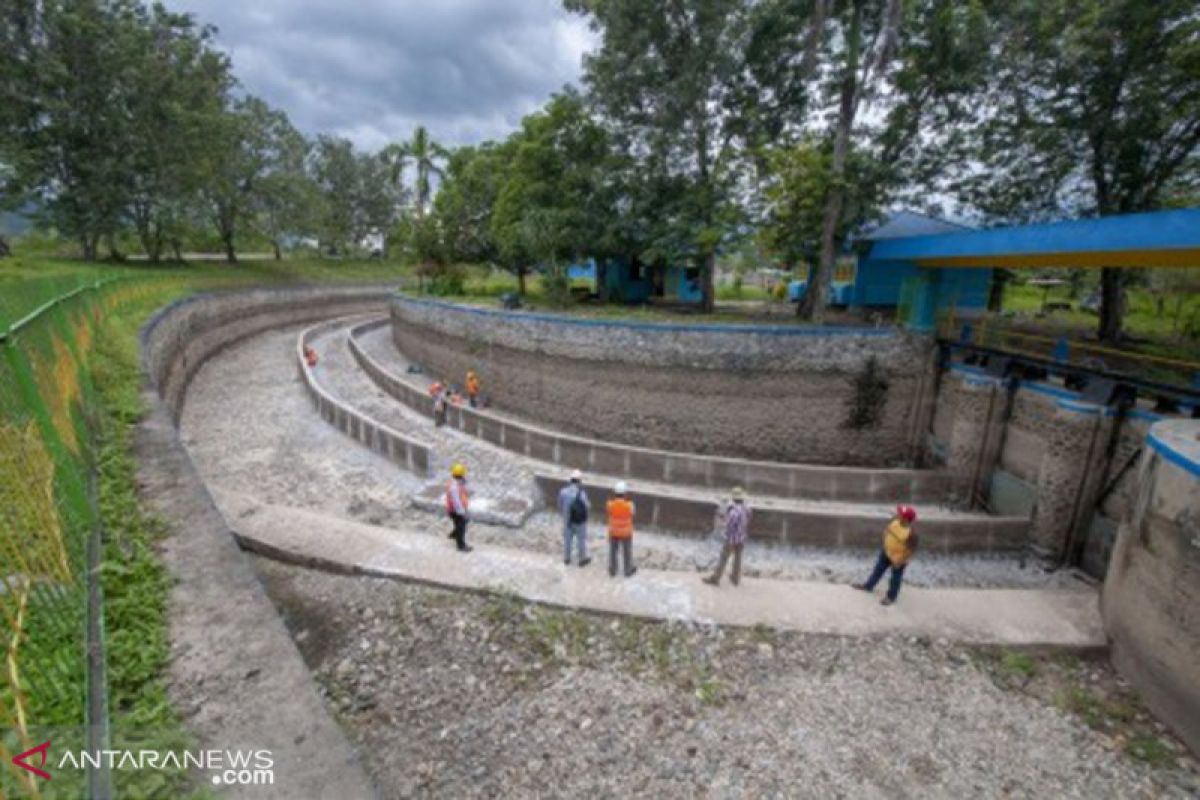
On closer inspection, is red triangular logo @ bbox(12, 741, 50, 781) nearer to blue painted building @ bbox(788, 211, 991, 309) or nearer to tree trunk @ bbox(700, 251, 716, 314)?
tree trunk @ bbox(700, 251, 716, 314)

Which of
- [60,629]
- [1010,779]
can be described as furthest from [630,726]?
[60,629]

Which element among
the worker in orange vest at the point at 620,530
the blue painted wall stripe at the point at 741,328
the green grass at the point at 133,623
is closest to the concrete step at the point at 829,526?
the worker in orange vest at the point at 620,530

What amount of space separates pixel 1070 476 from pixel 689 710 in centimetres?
1037

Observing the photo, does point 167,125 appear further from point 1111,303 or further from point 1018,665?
point 1111,303

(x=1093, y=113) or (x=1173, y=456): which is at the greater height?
(x=1093, y=113)

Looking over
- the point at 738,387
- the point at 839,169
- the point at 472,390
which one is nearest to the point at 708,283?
the point at 839,169

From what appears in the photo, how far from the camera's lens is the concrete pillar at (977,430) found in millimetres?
13336

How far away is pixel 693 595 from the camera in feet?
25.4

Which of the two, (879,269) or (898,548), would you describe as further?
(879,269)

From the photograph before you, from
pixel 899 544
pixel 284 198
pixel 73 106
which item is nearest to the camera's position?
pixel 899 544

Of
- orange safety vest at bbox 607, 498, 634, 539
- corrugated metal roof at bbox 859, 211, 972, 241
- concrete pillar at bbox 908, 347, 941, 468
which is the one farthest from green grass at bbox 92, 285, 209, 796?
corrugated metal roof at bbox 859, 211, 972, 241

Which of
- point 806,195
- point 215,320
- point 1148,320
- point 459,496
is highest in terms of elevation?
point 806,195

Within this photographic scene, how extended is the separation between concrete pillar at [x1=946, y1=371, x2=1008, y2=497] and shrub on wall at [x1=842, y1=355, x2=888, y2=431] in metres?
1.94

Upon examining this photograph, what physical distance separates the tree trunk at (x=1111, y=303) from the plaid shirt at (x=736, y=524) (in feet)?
54.2
